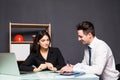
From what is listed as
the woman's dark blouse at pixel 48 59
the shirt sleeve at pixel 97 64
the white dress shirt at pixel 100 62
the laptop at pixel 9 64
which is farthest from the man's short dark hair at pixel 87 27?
the laptop at pixel 9 64

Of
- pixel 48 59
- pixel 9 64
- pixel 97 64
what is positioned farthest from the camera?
pixel 48 59

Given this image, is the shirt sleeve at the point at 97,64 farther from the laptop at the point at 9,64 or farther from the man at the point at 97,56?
the laptop at the point at 9,64

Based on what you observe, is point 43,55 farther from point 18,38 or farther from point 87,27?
point 18,38

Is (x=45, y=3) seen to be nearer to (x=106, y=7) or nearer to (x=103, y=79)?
(x=106, y=7)

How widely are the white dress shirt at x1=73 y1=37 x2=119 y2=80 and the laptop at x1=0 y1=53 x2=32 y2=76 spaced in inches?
24.3

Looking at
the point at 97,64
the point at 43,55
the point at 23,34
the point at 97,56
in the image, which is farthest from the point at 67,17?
the point at 97,64

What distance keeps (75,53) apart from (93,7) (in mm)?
1006

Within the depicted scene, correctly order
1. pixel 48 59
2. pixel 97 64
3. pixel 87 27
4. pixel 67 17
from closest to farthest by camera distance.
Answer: pixel 97 64 → pixel 87 27 → pixel 48 59 → pixel 67 17

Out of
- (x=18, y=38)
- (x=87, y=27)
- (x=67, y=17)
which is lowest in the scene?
(x=18, y=38)

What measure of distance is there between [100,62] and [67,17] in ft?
7.45

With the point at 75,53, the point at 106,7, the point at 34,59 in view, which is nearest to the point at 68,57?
the point at 75,53

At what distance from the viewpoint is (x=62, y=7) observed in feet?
14.9

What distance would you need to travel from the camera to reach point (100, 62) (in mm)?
2420

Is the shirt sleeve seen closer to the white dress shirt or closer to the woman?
the white dress shirt
